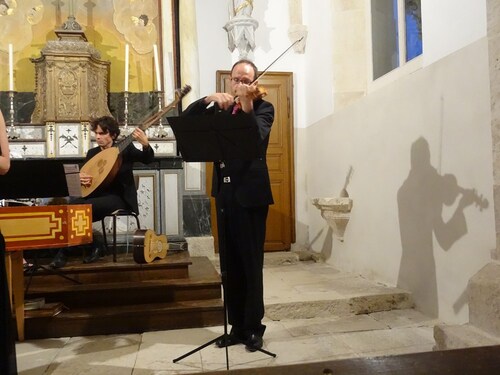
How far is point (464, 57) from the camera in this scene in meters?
2.99

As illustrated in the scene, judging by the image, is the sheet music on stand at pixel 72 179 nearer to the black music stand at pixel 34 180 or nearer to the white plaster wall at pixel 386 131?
the black music stand at pixel 34 180

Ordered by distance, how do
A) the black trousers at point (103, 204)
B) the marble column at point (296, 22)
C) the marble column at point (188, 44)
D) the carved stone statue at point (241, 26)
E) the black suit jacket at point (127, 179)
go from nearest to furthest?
the black trousers at point (103, 204) < the black suit jacket at point (127, 179) < the marble column at point (188, 44) < the carved stone statue at point (241, 26) < the marble column at point (296, 22)

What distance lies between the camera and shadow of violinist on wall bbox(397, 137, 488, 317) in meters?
3.15

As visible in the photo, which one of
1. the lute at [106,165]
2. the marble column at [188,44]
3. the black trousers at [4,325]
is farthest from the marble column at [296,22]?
the black trousers at [4,325]

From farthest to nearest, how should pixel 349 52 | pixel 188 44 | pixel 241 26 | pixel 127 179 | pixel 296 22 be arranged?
pixel 296 22
pixel 241 26
pixel 188 44
pixel 349 52
pixel 127 179

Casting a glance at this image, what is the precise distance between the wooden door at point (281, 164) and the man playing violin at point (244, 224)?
10.8 feet

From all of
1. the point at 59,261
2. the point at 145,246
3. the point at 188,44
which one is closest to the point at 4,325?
the point at 145,246

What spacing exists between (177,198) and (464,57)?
10.4 feet

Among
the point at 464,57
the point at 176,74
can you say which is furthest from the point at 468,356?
the point at 176,74

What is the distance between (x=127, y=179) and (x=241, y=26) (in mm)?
2612

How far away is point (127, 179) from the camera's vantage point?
13.8 ft

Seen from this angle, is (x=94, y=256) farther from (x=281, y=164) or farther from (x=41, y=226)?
(x=281, y=164)

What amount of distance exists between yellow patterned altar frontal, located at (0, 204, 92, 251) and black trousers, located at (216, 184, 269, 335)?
0.94 metres

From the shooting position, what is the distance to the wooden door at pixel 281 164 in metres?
6.15
